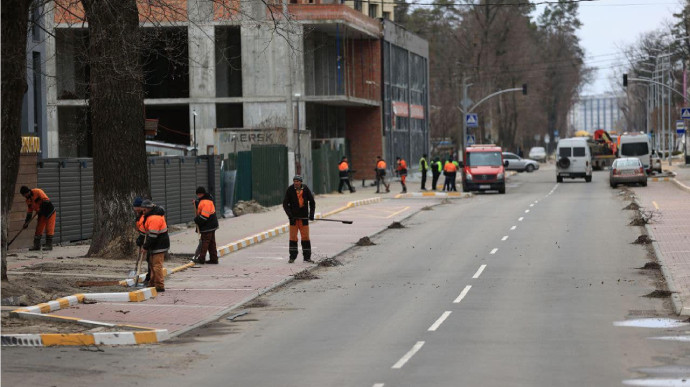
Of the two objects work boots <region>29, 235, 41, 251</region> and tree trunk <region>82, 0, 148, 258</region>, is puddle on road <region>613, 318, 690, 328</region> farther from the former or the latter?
work boots <region>29, 235, 41, 251</region>

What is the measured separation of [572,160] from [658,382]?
56.4 metres

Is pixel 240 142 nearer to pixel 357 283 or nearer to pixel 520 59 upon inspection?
pixel 357 283

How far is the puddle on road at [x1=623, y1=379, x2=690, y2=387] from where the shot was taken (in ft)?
39.6

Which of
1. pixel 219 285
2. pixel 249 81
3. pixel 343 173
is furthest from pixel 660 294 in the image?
pixel 249 81

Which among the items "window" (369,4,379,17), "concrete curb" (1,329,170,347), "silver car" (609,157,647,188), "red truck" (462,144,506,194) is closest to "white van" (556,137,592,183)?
"silver car" (609,157,647,188)

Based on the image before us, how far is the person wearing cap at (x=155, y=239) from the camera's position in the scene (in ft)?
67.8

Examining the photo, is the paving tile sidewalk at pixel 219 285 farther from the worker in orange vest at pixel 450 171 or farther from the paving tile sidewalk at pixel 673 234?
the worker in orange vest at pixel 450 171

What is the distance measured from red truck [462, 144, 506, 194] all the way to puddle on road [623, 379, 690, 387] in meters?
44.7

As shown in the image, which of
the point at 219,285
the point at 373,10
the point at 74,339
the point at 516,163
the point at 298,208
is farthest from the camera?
the point at 516,163

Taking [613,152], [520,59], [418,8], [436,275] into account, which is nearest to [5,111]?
[436,275]

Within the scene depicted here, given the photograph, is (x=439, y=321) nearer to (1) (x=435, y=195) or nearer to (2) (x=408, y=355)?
(2) (x=408, y=355)

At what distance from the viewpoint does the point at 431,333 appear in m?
16.0

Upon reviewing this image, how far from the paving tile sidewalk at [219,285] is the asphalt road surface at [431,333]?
0.56 meters

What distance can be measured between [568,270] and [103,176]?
10128mm
